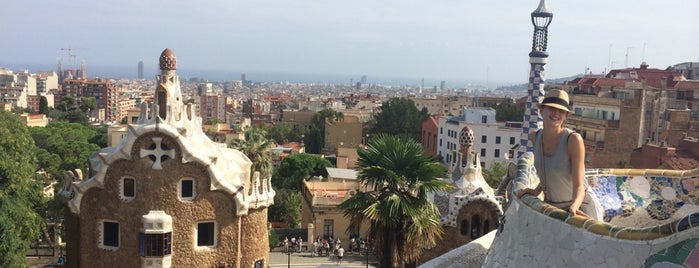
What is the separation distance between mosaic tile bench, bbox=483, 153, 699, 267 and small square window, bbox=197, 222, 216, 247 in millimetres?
12840

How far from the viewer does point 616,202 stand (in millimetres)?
7910

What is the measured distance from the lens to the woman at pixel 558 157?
19.0ft

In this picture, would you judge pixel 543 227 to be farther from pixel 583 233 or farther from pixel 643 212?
pixel 643 212

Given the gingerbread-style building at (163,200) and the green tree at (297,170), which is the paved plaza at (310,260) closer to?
the gingerbread-style building at (163,200)

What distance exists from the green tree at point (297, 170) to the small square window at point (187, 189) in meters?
28.9

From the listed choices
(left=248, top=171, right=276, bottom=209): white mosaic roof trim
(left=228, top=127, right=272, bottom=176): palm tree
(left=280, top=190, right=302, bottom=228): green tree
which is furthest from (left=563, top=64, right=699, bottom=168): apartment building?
(left=248, top=171, right=276, bottom=209): white mosaic roof trim

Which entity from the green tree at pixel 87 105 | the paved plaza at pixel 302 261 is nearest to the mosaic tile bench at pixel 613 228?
the paved plaza at pixel 302 261

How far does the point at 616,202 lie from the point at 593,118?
39409 millimetres

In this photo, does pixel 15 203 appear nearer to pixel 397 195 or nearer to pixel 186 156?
pixel 186 156

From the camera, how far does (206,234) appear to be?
60.5 feet

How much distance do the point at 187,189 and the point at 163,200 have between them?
72 cm

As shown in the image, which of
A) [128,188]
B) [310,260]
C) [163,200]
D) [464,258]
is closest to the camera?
[464,258]

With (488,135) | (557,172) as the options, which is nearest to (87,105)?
(488,135)

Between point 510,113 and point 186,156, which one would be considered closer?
point 186,156
